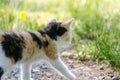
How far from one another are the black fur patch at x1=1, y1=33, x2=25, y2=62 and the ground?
68 centimetres

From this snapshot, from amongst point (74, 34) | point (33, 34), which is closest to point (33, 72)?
point (33, 34)

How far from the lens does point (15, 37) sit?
3.54 meters

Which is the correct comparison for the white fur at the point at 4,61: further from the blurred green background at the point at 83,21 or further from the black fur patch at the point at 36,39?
the blurred green background at the point at 83,21

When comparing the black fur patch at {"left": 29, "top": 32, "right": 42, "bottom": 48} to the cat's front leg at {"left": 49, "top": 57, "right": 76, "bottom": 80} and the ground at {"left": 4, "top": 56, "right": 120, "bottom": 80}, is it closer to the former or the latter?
the cat's front leg at {"left": 49, "top": 57, "right": 76, "bottom": 80}

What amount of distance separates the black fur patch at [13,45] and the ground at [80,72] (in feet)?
2.24

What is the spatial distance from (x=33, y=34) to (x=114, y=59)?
1043 millimetres

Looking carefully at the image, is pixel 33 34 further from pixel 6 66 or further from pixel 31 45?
pixel 6 66

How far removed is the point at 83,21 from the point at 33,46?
2.48 meters

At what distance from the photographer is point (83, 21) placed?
604cm

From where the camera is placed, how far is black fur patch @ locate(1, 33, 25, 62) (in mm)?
3426

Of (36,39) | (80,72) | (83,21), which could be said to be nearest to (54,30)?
(36,39)

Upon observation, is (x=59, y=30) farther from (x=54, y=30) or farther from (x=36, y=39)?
(x=36, y=39)

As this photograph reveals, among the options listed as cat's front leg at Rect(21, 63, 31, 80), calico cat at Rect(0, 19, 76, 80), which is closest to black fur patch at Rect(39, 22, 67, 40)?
calico cat at Rect(0, 19, 76, 80)

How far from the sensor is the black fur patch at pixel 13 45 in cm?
343
